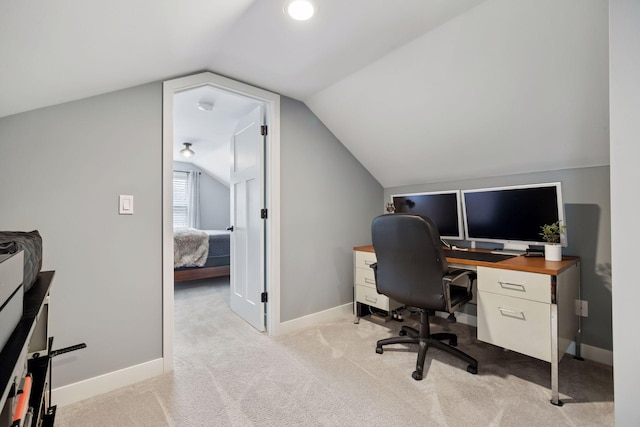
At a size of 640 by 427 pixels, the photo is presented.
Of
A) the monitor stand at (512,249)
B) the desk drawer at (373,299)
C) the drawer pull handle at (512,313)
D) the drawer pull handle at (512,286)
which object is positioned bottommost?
the desk drawer at (373,299)

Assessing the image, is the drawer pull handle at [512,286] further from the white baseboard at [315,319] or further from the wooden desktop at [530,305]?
the white baseboard at [315,319]

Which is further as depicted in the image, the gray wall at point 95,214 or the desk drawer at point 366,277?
the desk drawer at point 366,277

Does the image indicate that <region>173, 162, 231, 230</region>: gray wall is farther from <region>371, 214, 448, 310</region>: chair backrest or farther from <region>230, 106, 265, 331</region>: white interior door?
<region>371, 214, 448, 310</region>: chair backrest

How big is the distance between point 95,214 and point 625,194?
248cm

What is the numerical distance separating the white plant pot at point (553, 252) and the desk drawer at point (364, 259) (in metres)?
1.22

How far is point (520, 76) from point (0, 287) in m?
2.29

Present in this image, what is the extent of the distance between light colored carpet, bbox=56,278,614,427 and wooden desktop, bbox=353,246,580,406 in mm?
202

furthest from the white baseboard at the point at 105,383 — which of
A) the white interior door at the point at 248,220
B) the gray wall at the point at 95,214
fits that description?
the white interior door at the point at 248,220

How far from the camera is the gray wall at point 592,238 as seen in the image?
1.89 meters

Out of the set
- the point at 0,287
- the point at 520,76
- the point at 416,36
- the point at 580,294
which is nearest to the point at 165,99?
the point at 416,36

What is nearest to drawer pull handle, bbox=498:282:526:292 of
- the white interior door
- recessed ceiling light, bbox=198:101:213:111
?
the white interior door

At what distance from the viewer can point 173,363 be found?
200cm

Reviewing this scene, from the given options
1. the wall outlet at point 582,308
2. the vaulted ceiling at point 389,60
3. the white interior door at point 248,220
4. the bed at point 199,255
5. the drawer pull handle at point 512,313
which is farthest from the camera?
the bed at point 199,255

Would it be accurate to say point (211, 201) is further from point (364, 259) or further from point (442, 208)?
point (442, 208)
